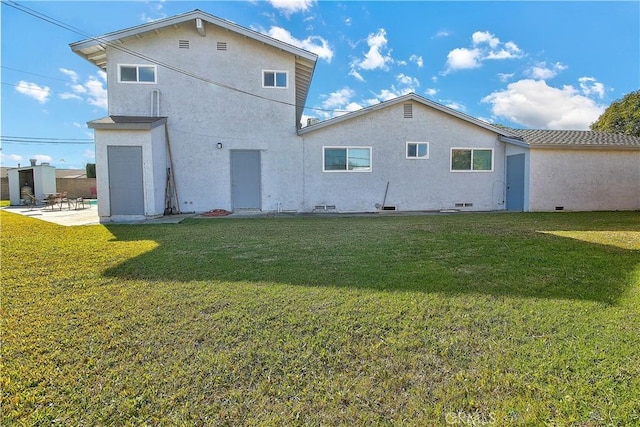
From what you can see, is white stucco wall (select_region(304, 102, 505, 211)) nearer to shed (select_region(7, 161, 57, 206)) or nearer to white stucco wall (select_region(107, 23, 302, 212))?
white stucco wall (select_region(107, 23, 302, 212))

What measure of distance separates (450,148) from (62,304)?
46.4 feet

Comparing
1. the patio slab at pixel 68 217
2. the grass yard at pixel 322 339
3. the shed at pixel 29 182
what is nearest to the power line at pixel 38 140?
the shed at pixel 29 182

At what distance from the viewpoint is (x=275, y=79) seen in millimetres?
13844

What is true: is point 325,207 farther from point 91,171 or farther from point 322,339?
point 91,171

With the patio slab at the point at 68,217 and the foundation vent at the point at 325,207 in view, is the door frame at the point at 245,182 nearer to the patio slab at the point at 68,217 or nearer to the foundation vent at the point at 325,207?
the foundation vent at the point at 325,207

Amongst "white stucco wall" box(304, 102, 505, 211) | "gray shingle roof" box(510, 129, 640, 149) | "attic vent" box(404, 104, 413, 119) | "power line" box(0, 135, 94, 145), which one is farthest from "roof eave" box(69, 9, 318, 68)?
"power line" box(0, 135, 94, 145)

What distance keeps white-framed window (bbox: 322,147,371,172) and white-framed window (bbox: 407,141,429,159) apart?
Answer: 1.79 meters

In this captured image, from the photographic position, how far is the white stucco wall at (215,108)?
1334cm

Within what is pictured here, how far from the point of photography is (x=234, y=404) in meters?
2.15

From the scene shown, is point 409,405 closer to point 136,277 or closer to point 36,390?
point 36,390

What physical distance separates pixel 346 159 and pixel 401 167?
7.84 ft

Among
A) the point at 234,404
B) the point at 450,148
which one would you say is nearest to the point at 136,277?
the point at 234,404

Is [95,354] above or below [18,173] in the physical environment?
below

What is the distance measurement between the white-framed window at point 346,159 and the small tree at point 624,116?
25721mm
